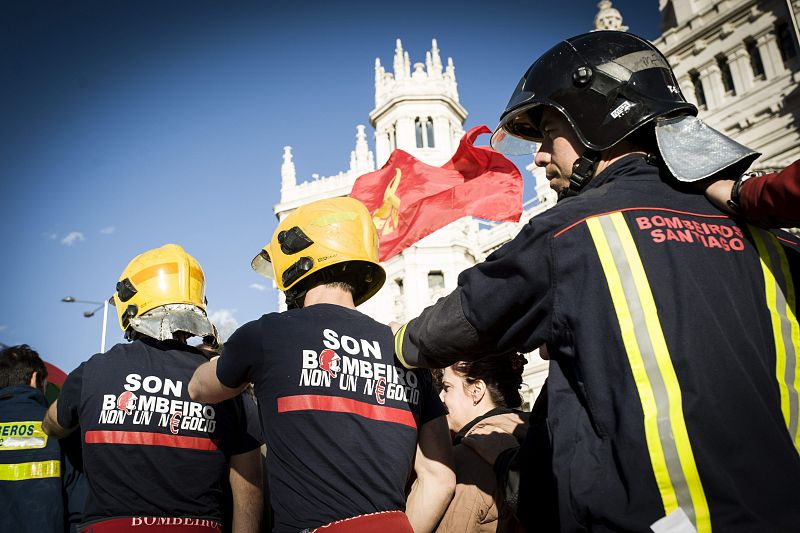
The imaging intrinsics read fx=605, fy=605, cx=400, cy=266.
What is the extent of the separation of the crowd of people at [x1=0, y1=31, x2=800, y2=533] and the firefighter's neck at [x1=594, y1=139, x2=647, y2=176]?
1 centimetres

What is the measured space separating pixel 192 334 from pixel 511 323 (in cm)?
274

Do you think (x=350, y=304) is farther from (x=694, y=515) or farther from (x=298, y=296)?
(x=694, y=515)

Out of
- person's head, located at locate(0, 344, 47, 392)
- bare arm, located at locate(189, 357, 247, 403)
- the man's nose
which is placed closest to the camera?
the man's nose

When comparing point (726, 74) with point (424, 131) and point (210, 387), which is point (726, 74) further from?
point (210, 387)

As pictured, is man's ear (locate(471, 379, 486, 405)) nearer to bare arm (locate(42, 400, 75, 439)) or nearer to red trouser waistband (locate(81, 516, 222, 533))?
red trouser waistband (locate(81, 516, 222, 533))

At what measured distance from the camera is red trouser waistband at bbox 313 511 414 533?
8.29ft

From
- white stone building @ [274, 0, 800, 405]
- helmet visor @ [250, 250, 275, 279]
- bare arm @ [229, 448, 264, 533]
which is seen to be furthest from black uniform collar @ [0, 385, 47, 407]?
white stone building @ [274, 0, 800, 405]

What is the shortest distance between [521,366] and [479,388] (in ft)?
1.15

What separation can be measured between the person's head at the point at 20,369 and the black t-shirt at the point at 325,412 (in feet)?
9.85

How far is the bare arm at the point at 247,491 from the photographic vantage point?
3586 mm

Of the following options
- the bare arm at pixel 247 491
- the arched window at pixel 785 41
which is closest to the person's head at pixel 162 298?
the bare arm at pixel 247 491

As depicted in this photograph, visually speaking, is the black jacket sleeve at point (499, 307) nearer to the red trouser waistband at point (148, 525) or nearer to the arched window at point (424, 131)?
the red trouser waistband at point (148, 525)

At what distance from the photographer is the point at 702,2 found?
28.0m

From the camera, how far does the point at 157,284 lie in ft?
13.7
